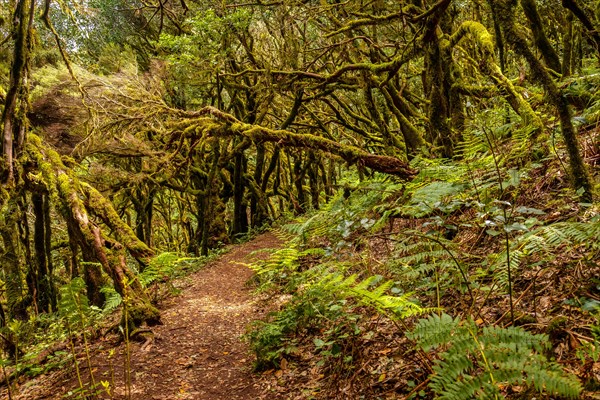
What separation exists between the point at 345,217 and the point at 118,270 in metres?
3.10

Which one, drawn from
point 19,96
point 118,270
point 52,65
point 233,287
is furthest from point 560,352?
point 52,65

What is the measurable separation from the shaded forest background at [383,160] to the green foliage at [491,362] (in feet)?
0.06

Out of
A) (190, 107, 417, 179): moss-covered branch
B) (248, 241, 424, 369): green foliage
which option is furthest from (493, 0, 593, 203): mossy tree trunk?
(190, 107, 417, 179): moss-covered branch

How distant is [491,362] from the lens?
6.01 ft

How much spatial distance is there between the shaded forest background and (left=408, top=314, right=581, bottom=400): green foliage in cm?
2

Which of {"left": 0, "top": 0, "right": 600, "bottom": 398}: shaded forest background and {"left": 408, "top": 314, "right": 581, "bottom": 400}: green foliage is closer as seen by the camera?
{"left": 408, "top": 314, "right": 581, "bottom": 400}: green foliage

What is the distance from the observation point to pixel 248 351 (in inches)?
192

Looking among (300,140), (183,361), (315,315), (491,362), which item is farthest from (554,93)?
(183,361)

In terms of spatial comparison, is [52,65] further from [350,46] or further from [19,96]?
[350,46]

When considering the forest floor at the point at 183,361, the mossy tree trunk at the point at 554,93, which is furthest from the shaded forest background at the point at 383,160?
the forest floor at the point at 183,361

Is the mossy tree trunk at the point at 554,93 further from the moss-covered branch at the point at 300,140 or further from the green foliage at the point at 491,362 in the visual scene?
the moss-covered branch at the point at 300,140

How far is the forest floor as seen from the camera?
414 centimetres

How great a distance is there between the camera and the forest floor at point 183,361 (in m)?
4.14

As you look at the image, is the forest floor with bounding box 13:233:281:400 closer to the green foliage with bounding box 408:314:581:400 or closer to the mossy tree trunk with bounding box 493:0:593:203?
the green foliage with bounding box 408:314:581:400
